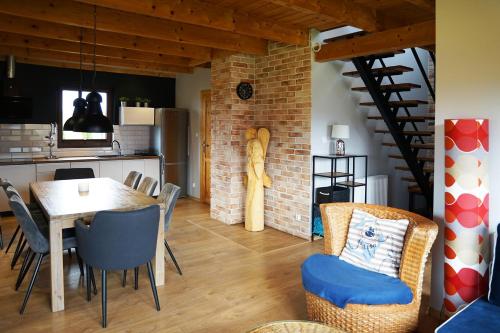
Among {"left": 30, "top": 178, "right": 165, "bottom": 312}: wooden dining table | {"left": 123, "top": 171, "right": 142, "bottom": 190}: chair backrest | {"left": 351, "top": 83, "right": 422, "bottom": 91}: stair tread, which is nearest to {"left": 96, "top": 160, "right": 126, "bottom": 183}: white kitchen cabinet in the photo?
{"left": 123, "top": 171, "right": 142, "bottom": 190}: chair backrest

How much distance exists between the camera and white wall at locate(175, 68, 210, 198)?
7527 mm

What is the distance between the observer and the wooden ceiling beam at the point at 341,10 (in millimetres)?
3525

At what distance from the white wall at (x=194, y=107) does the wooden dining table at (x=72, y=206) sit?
122 inches

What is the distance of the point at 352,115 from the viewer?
219 inches

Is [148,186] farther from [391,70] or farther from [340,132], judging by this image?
[391,70]

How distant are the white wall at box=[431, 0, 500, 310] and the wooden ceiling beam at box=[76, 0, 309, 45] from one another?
2.11 m

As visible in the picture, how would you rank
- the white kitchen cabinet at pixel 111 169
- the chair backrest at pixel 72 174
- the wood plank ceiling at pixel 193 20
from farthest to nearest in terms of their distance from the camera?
the white kitchen cabinet at pixel 111 169
the chair backrest at pixel 72 174
the wood plank ceiling at pixel 193 20

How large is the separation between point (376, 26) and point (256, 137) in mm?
2176

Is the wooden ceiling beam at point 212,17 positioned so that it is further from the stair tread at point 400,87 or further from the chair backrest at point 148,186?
the chair backrest at point 148,186

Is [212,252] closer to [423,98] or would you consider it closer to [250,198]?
[250,198]

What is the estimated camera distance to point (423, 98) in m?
6.55

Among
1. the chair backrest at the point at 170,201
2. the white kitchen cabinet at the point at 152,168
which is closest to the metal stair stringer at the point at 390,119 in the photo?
the chair backrest at the point at 170,201

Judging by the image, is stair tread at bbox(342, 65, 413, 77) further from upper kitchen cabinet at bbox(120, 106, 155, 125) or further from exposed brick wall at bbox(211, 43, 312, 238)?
upper kitchen cabinet at bbox(120, 106, 155, 125)

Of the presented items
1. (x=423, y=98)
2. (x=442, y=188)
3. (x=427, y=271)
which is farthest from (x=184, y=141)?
(x=442, y=188)
